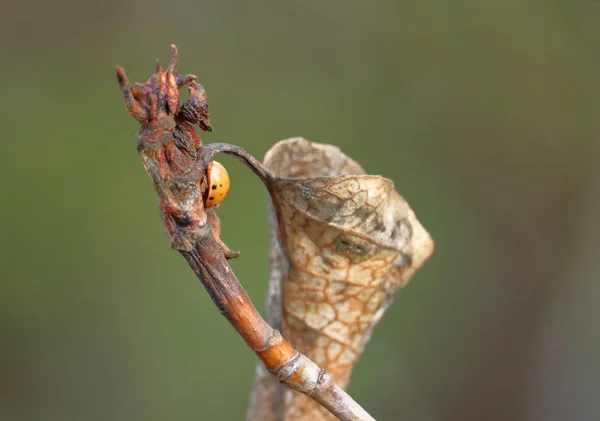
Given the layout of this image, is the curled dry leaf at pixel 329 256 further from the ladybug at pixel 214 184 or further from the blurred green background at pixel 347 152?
the blurred green background at pixel 347 152

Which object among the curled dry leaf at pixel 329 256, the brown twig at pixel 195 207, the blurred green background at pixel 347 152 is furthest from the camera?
the blurred green background at pixel 347 152

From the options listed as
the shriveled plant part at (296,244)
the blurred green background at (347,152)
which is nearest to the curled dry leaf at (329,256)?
the shriveled plant part at (296,244)

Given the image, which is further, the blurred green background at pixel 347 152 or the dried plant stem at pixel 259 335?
the blurred green background at pixel 347 152

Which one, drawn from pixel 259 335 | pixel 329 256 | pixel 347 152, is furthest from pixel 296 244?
pixel 347 152

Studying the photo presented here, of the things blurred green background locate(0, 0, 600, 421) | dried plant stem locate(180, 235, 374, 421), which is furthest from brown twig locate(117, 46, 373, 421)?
blurred green background locate(0, 0, 600, 421)

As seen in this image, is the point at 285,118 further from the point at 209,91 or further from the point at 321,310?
the point at 321,310

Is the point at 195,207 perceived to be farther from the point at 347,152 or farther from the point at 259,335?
the point at 347,152

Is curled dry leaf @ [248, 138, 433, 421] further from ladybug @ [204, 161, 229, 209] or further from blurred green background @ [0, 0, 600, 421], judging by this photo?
blurred green background @ [0, 0, 600, 421]
